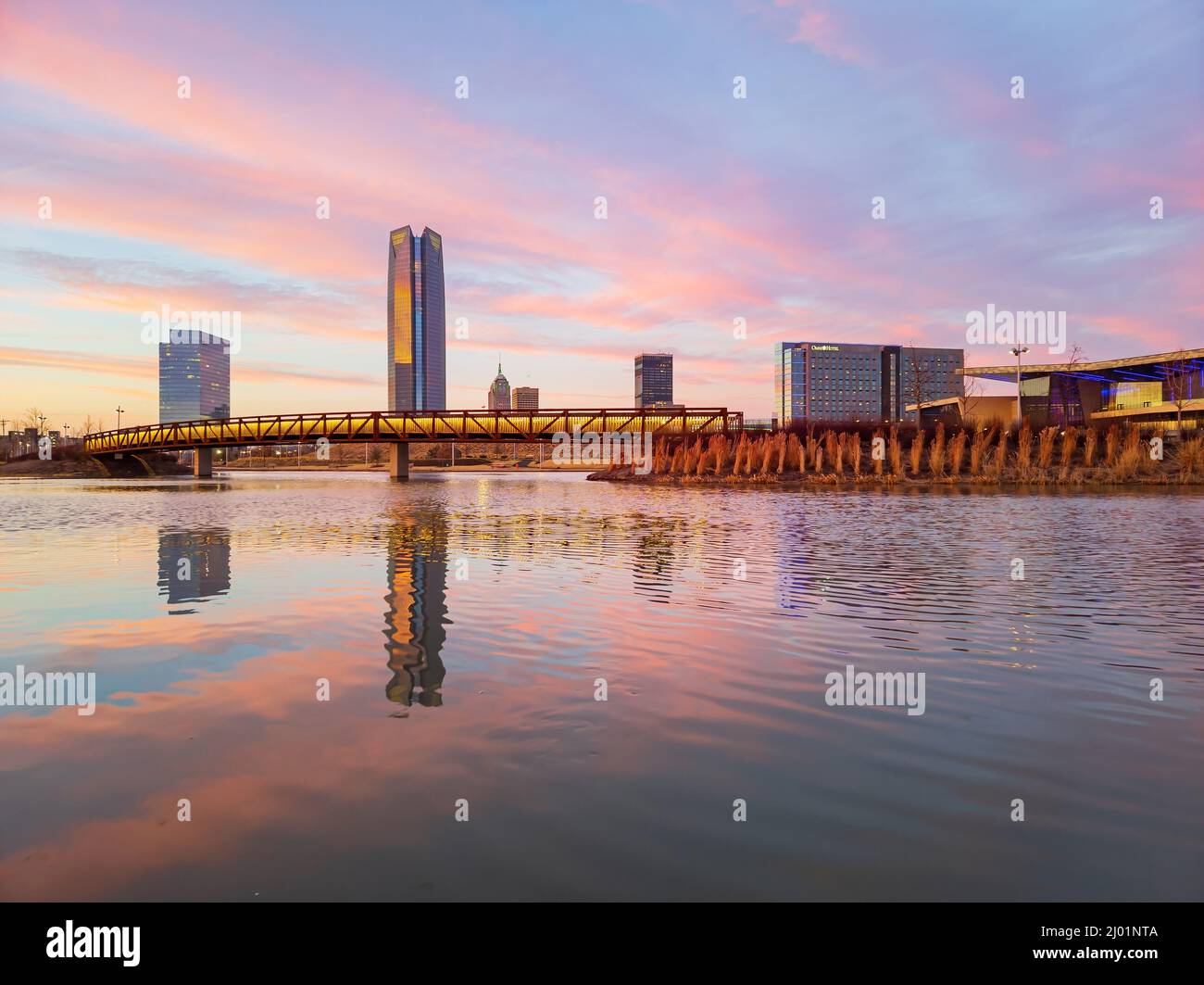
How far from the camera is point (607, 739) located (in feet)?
21.5

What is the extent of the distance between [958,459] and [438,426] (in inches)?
3021

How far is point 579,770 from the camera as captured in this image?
586 centimetres

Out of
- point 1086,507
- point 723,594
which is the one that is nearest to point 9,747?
point 723,594

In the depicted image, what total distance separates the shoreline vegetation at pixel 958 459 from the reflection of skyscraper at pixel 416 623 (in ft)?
147

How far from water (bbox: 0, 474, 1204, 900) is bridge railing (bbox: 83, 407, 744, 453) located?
241 ft

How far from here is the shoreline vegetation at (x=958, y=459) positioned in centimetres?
5406

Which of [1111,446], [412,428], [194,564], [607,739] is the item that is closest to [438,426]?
[412,428]

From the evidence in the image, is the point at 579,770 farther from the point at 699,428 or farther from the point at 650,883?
the point at 699,428

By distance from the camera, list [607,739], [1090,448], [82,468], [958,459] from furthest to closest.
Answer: [82,468] < [958,459] < [1090,448] < [607,739]

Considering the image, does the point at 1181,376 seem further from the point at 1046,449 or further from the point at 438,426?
the point at 438,426

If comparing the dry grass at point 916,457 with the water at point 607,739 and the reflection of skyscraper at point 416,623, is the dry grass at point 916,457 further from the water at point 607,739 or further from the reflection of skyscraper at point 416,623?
the reflection of skyscraper at point 416,623

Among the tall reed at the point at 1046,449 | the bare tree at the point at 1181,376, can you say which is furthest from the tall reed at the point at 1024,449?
the bare tree at the point at 1181,376
